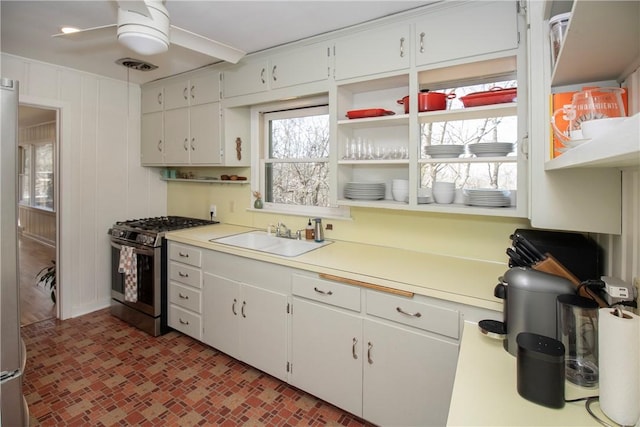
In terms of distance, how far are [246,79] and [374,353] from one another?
91.2 inches

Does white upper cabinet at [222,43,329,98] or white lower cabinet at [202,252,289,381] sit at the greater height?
white upper cabinet at [222,43,329,98]

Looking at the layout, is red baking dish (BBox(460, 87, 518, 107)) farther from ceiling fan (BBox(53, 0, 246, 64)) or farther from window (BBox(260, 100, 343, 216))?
ceiling fan (BBox(53, 0, 246, 64))

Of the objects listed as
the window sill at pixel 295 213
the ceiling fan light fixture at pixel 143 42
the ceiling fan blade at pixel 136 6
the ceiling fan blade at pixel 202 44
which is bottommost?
the window sill at pixel 295 213

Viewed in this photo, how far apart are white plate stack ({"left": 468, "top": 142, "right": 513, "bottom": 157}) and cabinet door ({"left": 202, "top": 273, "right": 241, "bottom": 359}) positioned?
1.83m

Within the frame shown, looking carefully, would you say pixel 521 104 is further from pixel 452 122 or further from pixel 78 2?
pixel 78 2

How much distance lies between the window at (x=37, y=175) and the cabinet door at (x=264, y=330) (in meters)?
6.00

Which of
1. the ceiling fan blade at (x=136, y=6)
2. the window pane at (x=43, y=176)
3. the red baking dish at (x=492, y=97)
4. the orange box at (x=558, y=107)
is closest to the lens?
the orange box at (x=558, y=107)

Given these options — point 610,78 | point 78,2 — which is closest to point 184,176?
point 78,2

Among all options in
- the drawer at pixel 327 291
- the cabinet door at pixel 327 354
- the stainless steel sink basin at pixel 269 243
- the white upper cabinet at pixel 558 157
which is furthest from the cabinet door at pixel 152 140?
the white upper cabinet at pixel 558 157

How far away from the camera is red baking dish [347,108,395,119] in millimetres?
2217

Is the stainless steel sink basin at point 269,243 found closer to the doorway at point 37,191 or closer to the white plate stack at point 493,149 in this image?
the white plate stack at point 493,149

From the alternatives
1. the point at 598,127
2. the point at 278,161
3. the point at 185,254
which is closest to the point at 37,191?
the point at 185,254

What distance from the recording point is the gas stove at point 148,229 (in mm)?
2930

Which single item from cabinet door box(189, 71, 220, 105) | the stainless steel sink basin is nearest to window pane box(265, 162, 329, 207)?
the stainless steel sink basin
